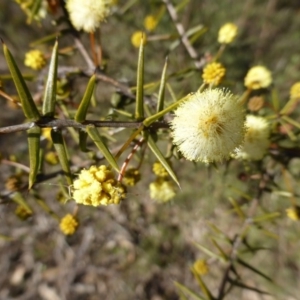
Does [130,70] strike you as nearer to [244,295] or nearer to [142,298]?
[142,298]

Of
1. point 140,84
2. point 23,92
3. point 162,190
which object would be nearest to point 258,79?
point 162,190

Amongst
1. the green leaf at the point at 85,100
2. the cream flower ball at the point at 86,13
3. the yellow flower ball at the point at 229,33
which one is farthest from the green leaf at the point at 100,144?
the yellow flower ball at the point at 229,33

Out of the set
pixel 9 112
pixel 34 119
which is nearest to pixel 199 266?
pixel 34 119

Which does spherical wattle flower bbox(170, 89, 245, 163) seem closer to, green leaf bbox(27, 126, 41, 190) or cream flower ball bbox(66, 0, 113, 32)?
green leaf bbox(27, 126, 41, 190)

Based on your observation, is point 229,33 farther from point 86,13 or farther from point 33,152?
point 33,152

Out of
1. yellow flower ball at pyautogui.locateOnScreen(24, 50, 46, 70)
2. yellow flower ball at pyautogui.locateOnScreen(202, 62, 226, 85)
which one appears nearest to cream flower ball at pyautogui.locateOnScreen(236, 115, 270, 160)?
yellow flower ball at pyautogui.locateOnScreen(202, 62, 226, 85)

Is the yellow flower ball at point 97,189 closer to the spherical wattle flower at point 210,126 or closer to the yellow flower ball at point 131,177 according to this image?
the spherical wattle flower at point 210,126
